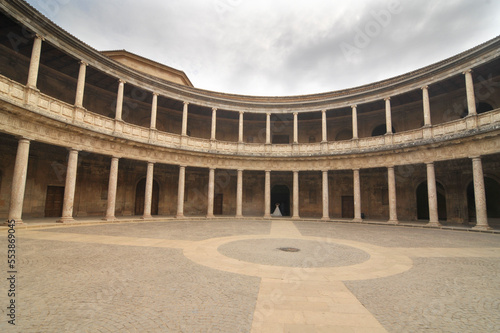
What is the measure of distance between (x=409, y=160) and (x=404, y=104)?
6.67m

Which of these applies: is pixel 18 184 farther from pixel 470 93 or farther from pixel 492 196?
pixel 492 196

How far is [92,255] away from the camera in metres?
7.03

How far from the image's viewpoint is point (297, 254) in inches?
308

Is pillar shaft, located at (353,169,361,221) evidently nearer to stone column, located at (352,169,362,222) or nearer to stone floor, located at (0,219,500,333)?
stone column, located at (352,169,362,222)

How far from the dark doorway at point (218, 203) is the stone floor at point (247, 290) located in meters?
18.0

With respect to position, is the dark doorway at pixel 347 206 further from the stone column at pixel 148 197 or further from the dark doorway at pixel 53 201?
the dark doorway at pixel 53 201

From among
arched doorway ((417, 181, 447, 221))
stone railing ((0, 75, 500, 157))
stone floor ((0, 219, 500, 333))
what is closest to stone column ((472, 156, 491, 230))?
stone railing ((0, 75, 500, 157))

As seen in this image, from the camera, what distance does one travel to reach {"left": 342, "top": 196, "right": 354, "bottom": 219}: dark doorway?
24.5 meters

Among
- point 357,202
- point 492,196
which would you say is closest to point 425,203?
point 492,196

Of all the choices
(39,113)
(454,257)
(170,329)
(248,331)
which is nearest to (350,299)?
(248,331)

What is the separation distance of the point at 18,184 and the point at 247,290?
13.8 m

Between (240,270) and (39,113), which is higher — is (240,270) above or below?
below

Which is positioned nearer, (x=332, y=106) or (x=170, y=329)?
(x=170, y=329)

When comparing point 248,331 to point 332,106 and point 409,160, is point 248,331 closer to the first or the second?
point 409,160
